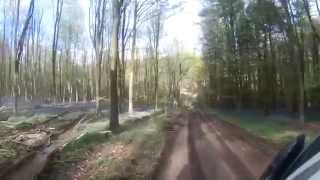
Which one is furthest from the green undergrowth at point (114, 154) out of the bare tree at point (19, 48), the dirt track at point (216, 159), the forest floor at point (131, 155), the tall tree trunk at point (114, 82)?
the bare tree at point (19, 48)

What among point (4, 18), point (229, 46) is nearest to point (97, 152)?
point (4, 18)

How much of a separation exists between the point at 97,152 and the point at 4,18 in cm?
3008

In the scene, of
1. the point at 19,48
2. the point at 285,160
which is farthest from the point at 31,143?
the point at 19,48

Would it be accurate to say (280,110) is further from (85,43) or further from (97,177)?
(97,177)

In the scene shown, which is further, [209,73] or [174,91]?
[174,91]

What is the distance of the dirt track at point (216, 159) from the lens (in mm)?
11523

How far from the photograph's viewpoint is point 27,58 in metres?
53.7

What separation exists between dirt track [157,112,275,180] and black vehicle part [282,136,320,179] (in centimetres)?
831

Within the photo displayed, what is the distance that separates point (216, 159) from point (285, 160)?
13.2 meters

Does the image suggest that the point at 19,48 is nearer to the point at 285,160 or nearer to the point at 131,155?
the point at 131,155

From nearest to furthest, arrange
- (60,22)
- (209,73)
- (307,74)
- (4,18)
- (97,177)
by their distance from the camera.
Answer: (97,177) < (307,74) < (4,18) < (60,22) < (209,73)

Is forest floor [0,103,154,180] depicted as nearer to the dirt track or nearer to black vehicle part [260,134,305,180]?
the dirt track

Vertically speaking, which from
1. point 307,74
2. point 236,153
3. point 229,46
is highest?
point 229,46

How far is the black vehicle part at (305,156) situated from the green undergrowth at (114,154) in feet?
33.1
